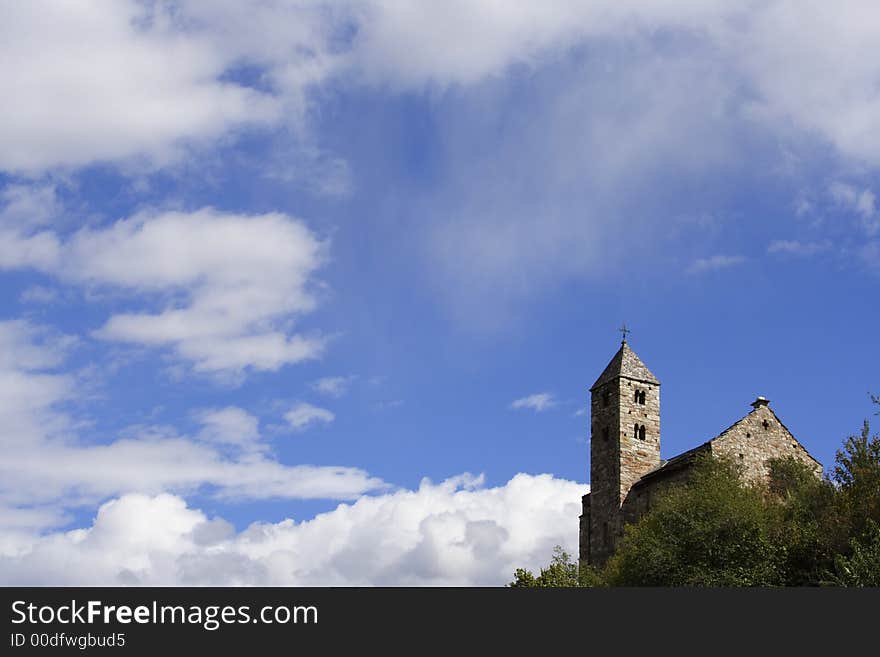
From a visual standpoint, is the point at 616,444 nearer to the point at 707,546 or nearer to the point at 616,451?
the point at 616,451

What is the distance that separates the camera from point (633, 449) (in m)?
63.8

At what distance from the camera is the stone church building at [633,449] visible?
195 ft

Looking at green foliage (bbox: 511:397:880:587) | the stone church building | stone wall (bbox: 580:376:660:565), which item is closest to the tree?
green foliage (bbox: 511:397:880:587)

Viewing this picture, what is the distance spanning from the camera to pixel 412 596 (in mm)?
24172

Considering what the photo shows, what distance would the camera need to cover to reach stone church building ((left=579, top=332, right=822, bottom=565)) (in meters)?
59.4

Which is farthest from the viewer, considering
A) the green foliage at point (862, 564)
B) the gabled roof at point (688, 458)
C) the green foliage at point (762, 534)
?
the gabled roof at point (688, 458)

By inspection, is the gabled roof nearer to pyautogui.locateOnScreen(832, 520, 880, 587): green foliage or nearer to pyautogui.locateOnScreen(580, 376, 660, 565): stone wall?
A: pyautogui.locateOnScreen(580, 376, 660, 565): stone wall

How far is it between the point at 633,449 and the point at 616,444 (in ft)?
3.64

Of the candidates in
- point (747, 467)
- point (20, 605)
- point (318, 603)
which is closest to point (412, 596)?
point (318, 603)

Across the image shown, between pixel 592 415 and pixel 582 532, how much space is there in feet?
25.1

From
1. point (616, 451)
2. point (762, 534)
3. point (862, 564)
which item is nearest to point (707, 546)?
point (762, 534)

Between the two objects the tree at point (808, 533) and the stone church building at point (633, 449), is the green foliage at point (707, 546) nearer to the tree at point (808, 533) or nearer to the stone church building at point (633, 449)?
the tree at point (808, 533)

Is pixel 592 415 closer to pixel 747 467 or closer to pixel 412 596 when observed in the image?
pixel 747 467

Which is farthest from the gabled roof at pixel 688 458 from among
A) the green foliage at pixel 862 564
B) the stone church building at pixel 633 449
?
the green foliage at pixel 862 564
